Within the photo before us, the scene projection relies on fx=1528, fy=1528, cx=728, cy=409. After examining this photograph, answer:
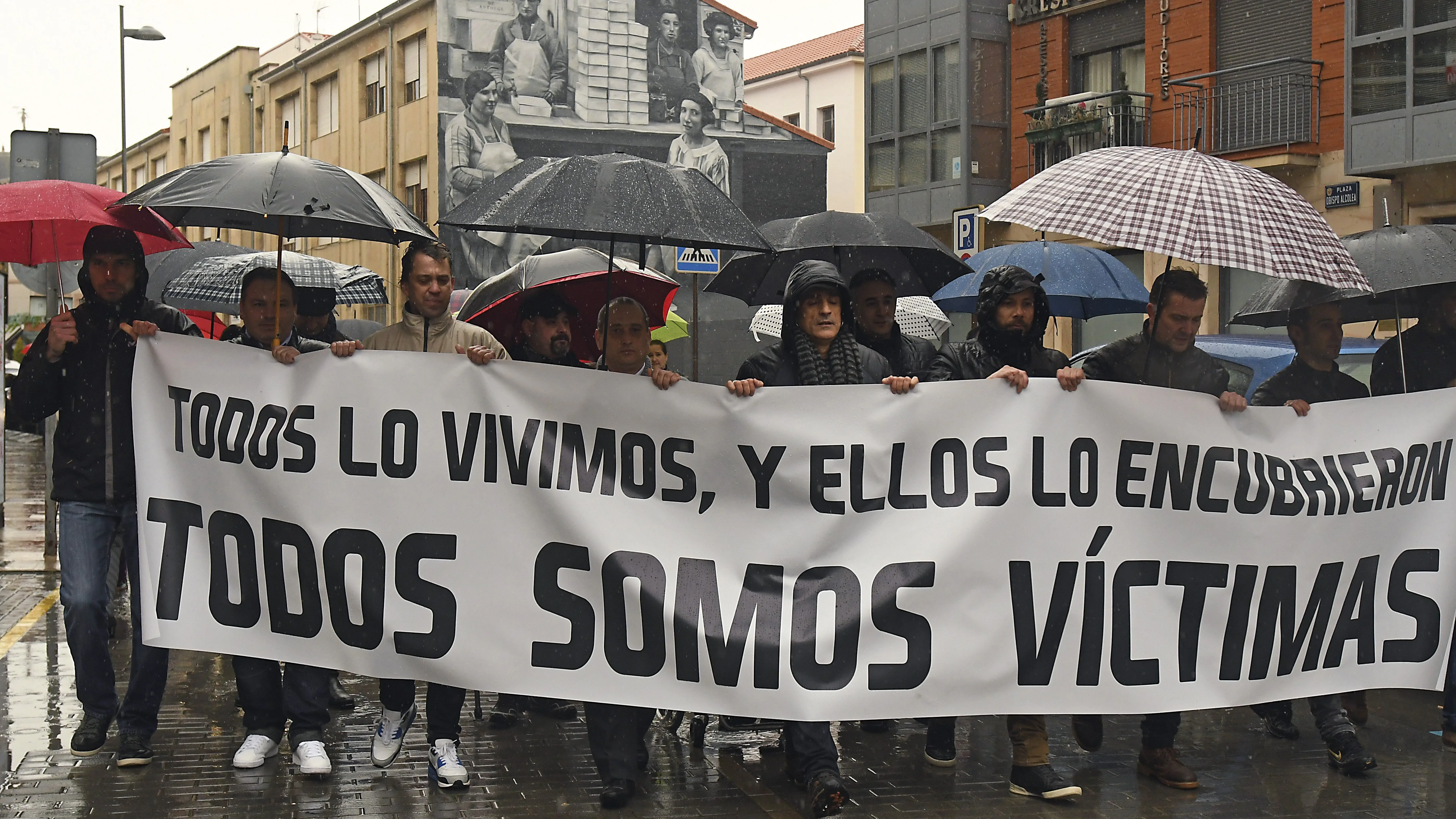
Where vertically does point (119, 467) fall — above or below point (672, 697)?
above

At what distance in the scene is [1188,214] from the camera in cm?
526

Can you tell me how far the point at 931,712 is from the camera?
17.5 feet

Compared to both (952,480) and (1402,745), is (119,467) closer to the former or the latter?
(952,480)

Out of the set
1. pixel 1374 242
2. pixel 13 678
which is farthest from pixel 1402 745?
pixel 13 678

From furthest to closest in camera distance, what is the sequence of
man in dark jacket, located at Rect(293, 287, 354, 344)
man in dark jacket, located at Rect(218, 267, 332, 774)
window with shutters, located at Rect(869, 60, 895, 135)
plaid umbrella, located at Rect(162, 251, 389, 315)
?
1. window with shutters, located at Rect(869, 60, 895, 135)
2. plaid umbrella, located at Rect(162, 251, 389, 315)
3. man in dark jacket, located at Rect(293, 287, 354, 344)
4. man in dark jacket, located at Rect(218, 267, 332, 774)

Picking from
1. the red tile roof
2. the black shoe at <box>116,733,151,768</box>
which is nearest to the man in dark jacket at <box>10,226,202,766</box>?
the black shoe at <box>116,733,151,768</box>

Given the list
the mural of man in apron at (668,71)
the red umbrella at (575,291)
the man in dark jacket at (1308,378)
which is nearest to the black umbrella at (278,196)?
the red umbrella at (575,291)

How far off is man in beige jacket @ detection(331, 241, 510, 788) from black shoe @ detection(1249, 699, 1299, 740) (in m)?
3.35

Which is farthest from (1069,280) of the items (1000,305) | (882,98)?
(882,98)

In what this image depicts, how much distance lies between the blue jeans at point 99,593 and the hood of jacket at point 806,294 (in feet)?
8.29

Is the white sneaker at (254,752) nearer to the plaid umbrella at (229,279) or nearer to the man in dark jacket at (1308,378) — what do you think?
the plaid umbrella at (229,279)

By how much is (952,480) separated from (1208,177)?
4.62 feet

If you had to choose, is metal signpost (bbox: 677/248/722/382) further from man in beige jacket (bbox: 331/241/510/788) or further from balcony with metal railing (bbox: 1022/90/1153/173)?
balcony with metal railing (bbox: 1022/90/1153/173)

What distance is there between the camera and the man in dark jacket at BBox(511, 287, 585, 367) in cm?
621
